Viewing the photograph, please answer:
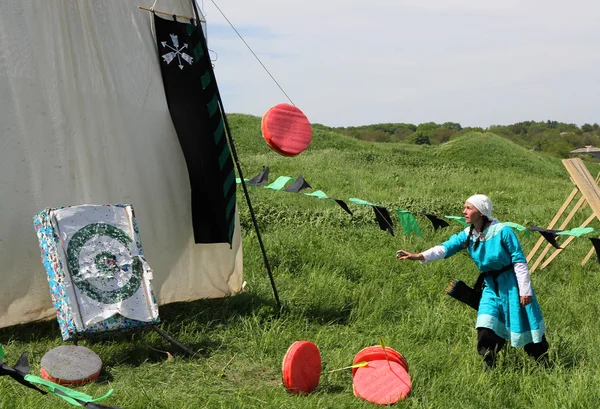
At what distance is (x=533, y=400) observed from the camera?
4.76m

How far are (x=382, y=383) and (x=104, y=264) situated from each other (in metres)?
2.30

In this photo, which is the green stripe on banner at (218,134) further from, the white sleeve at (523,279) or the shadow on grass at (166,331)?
the white sleeve at (523,279)

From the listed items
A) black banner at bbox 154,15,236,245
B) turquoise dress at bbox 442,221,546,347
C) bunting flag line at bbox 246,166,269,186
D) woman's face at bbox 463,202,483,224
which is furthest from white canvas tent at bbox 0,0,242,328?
turquoise dress at bbox 442,221,546,347

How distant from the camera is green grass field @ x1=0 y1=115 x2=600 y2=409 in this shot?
4750 mm

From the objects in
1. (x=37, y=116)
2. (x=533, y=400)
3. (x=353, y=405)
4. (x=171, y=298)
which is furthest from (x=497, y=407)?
(x=37, y=116)

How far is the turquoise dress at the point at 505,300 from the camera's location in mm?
5301

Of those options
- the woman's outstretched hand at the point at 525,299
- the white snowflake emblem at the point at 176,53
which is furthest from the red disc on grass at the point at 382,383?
the white snowflake emblem at the point at 176,53

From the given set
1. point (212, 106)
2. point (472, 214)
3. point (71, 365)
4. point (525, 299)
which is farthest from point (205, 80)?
point (525, 299)

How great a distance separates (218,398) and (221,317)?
189 cm

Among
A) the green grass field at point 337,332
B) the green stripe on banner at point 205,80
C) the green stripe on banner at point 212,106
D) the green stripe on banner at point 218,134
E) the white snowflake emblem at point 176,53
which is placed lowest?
the green grass field at point 337,332

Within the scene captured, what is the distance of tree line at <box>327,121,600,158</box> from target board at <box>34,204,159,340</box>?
23861mm

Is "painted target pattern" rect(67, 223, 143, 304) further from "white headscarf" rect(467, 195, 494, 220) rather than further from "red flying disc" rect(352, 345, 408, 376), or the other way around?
"white headscarf" rect(467, 195, 494, 220)

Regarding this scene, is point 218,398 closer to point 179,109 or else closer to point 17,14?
point 179,109

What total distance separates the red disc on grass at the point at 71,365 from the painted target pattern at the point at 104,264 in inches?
17.0
